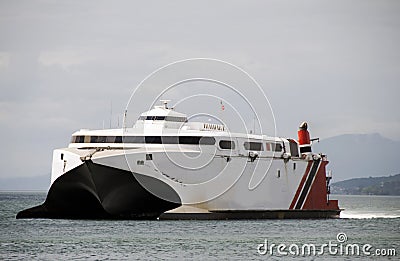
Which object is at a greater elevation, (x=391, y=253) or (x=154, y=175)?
(x=154, y=175)

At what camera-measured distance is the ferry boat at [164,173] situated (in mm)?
40719

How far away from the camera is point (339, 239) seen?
3791 centimetres

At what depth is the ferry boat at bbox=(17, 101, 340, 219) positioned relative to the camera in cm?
4072

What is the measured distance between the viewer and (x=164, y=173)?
4088cm

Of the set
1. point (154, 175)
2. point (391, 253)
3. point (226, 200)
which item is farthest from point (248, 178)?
point (391, 253)

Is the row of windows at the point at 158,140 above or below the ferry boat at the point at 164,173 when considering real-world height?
above

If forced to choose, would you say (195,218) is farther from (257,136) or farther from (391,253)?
(391,253)

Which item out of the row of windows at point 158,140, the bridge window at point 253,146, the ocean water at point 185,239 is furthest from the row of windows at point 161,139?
the ocean water at point 185,239

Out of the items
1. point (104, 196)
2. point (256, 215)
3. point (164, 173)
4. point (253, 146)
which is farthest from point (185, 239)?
point (253, 146)

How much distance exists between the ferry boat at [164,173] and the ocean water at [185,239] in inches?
31.5

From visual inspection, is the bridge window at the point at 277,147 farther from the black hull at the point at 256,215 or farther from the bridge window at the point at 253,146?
the black hull at the point at 256,215

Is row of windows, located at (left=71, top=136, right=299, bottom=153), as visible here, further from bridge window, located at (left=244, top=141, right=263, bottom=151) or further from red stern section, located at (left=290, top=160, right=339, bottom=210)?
red stern section, located at (left=290, top=160, right=339, bottom=210)

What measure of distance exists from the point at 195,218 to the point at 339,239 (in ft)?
23.9

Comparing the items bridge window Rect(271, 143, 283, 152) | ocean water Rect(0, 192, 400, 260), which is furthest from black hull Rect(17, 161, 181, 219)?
bridge window Rect(271, 143, 283, 152)
